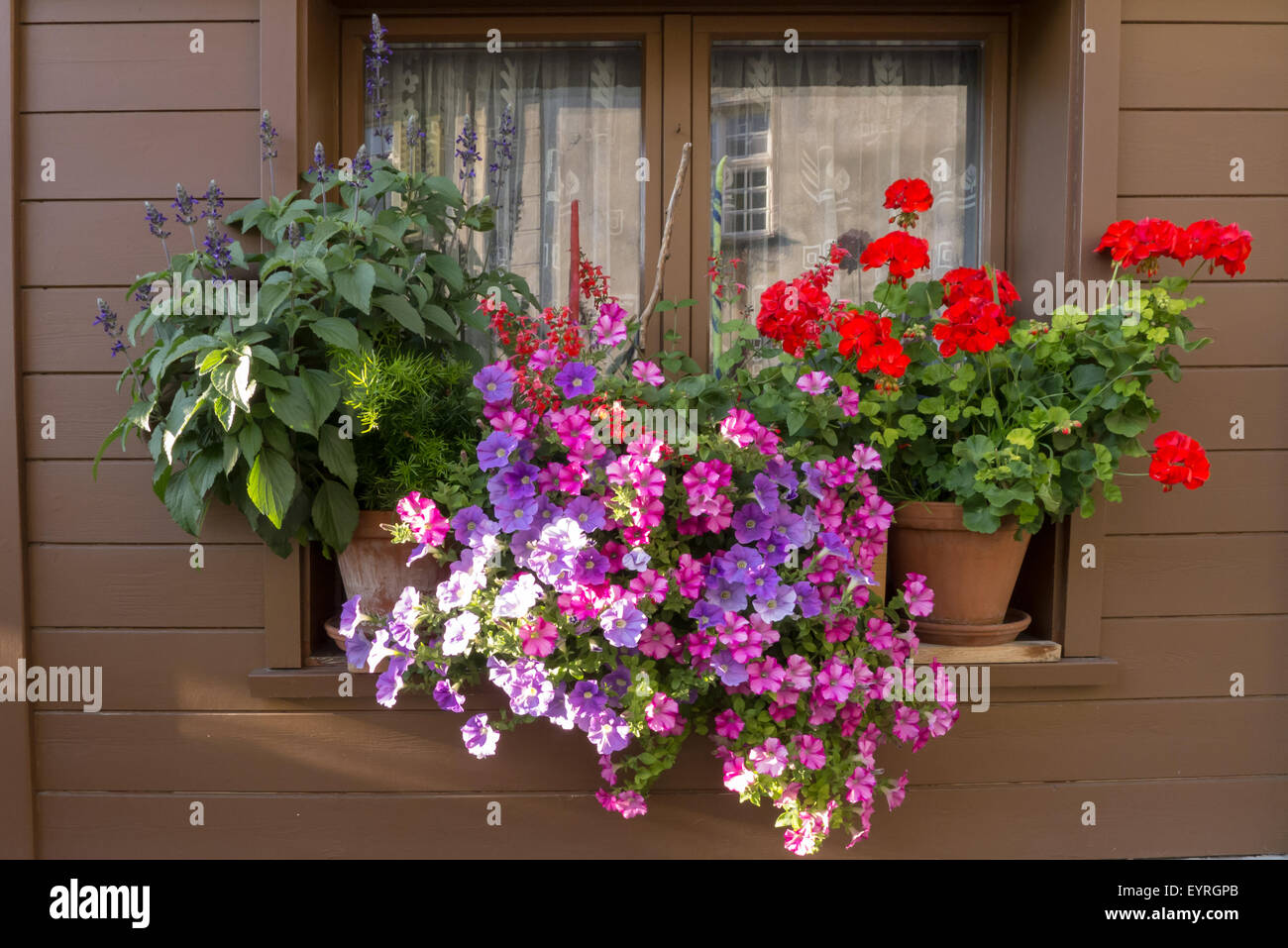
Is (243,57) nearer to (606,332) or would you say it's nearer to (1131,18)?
(606,332)

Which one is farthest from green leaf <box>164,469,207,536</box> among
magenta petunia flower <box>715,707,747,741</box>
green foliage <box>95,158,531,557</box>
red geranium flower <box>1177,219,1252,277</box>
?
red geranium flower <box>1177,219,1252,277</box>

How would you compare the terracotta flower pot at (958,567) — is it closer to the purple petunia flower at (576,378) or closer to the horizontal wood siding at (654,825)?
the horizontal wood siding at (654,825)

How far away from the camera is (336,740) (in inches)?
83.2

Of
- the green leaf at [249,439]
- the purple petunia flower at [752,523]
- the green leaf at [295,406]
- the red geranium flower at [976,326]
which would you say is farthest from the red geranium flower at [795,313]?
the green leaf at [249,439]

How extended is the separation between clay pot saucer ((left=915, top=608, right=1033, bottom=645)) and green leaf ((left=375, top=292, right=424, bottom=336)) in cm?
124

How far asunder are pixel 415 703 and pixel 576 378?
0.88 meters

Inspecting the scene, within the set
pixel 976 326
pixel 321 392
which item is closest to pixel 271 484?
pixel 321 392

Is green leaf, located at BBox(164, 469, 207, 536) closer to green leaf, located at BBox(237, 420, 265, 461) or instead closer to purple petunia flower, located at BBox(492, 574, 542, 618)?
green leaf, located at BBox(237, 420, 265, 461)

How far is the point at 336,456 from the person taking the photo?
183cm

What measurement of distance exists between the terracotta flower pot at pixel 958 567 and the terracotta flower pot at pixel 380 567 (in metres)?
1.02

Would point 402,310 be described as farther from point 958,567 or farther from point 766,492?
point 958,567

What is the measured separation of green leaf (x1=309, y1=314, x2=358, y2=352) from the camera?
1776 millimetres

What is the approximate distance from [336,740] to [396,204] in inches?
50.8

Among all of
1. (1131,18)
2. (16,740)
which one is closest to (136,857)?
(16,740)
